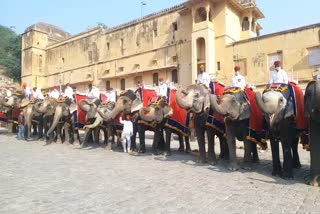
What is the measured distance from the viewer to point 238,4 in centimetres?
3122

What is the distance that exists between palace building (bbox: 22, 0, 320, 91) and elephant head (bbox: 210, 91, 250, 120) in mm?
14662

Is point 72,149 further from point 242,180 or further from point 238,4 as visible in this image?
point 238,4

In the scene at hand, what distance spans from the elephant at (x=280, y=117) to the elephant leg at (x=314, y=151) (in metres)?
0.52

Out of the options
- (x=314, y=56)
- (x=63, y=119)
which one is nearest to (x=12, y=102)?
(x=63, y=119)

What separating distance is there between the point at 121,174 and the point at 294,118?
417 centimetres

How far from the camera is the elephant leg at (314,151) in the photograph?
6.86 m

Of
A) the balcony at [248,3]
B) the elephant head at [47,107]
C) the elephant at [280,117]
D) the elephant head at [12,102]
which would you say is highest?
the balcony at [248,3]

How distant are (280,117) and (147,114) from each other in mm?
4376

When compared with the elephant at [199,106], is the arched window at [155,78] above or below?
above

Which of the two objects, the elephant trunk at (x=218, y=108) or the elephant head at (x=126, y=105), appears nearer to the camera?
the elephant trunk at (x=218, y=108)

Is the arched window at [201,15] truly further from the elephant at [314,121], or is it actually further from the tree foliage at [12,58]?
the tree foliage at [12,58]

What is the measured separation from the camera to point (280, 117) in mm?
7328

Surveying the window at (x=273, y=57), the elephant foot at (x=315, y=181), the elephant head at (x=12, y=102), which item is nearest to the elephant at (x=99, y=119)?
the elephant head at (x=12, y=102)

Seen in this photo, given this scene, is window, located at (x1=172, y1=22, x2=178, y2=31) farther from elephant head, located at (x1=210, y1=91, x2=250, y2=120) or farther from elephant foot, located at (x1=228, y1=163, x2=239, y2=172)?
elephant foot, located at (x1=228, y1=163, x2=239, y2=172)
